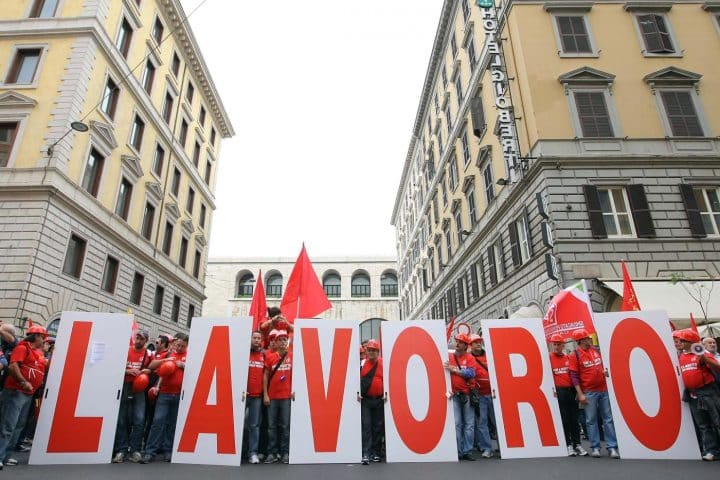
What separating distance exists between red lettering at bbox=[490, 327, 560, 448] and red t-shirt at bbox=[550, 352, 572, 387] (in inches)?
17.2

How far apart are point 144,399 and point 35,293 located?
1090cm

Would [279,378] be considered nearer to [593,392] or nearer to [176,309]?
[593,392]

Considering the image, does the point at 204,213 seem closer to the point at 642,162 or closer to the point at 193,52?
the point at 193,52

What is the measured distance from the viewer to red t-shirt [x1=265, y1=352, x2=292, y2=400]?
22.0ft

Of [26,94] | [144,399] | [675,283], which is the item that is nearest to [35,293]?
[26,94]

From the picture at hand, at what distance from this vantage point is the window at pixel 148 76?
75.2 ft

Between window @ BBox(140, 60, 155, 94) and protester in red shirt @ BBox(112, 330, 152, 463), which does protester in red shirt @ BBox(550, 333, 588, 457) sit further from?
window @ BBox(140, 60, 155, 94)

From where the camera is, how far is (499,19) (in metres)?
19.4

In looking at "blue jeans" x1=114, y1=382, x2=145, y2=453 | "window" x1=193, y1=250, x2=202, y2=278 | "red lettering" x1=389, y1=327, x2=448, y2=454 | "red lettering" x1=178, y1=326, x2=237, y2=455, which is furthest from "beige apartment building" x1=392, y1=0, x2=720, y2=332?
"window" x1=193, y1=250, x2=202, y2=278

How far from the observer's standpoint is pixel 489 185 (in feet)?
66.9

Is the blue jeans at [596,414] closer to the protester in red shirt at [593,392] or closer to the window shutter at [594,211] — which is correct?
the protester in red shirt at [593,392]

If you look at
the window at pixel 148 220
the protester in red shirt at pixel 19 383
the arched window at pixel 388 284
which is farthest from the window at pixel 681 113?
the arched window at pixel 388 284

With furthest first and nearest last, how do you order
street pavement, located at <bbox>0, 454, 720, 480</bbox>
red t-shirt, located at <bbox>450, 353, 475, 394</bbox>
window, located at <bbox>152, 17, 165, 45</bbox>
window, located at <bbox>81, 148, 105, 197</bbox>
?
window, located at <bbox>152, 17, 165, 45</bbox>
window, located at <bbox>81, 148, 105, 197</bbox>
red t-shirt, located at <bbox>450, 353, 475, 394</bbox>
street pavement, located at <bbox>0, 454, 720, 480</bbox>

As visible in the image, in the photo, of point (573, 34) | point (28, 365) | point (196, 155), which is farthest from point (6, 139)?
point (573, 34)
